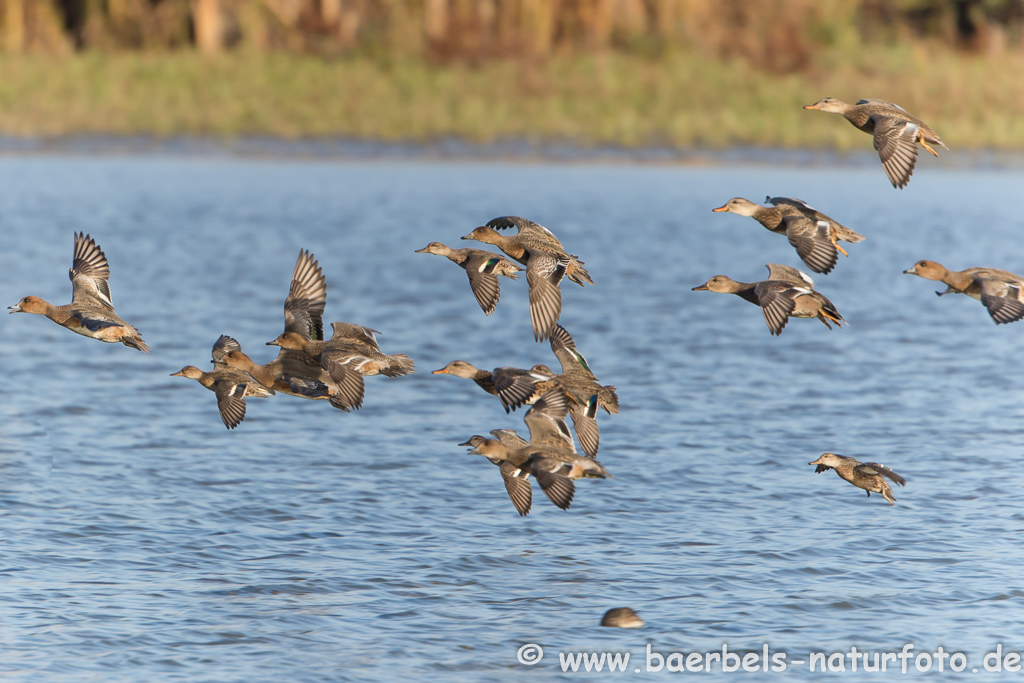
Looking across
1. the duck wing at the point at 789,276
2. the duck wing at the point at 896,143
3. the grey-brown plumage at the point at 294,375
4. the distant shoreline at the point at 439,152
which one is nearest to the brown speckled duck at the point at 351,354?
the grey-brown plumage at the point at 294,375

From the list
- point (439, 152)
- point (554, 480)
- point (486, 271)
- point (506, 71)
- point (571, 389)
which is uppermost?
point (506, 71)

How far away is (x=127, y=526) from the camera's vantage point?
13.2 m

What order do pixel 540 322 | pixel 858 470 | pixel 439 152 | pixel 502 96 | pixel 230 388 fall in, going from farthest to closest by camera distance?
→ 1. pixel 502 96
2. pixel 439 152
3. pixel 858 470
4. pixel 230 388
5. pixel 540 322

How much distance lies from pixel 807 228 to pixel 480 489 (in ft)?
16.9

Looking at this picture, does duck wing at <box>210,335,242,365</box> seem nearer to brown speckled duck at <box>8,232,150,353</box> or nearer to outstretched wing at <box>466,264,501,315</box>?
brown speckled duck at <box>8,232,150,353</box>

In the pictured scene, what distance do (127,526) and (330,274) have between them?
14.0 meters

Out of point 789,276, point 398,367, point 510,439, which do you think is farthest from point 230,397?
point 789,276

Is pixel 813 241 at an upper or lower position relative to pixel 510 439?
upper

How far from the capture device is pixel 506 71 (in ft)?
145

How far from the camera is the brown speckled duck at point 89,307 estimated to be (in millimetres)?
11023

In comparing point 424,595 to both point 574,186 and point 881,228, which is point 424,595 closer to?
point 881,228

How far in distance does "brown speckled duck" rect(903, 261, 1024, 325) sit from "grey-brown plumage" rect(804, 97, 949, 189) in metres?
0.77

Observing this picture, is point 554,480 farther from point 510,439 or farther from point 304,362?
point 304,362

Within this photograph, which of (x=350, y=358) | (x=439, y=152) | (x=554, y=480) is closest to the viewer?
(x=554, y=480)
